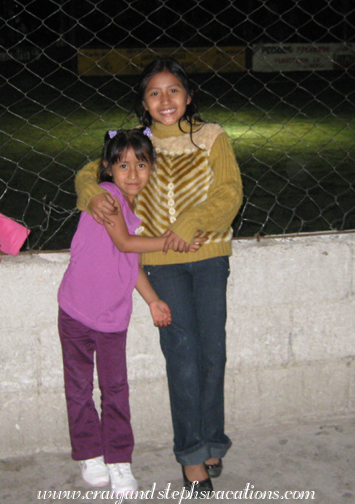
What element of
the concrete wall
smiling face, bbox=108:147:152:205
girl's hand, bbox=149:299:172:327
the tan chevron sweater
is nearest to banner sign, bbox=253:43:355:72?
the concrete wall

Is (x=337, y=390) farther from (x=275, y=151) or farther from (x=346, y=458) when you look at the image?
(x=275, y=151)

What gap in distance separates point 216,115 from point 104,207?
1003 centimetres

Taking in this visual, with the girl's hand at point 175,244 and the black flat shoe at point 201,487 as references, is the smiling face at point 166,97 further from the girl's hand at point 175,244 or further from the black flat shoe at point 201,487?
the black flat shoe at point 201,487

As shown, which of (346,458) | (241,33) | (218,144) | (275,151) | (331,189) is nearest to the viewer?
(218,144)

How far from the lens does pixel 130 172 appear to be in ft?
7.64

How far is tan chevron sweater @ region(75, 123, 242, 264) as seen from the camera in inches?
92.5

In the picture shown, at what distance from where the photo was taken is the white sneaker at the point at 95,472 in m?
2.50

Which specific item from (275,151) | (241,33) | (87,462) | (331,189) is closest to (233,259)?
(87,462)

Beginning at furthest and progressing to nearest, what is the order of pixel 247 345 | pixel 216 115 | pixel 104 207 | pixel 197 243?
1. pixel 216 115
2. pixel 247 345
3. pixel 197 243
4. pixel 104 207

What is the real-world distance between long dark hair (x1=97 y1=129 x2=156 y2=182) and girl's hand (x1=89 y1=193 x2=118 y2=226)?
17 cm

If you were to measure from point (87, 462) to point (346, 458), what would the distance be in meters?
1.12

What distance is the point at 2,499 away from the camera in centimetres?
242

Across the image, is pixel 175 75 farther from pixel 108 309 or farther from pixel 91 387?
pixel 91 387

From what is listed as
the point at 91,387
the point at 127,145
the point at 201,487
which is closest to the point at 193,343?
the point at 91,387
